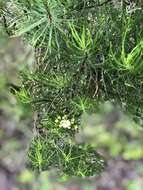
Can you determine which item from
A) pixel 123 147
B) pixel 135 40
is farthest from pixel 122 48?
pixel 123 147

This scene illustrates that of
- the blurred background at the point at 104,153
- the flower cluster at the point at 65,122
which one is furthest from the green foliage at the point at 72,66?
the blurred background at the point at 104,153

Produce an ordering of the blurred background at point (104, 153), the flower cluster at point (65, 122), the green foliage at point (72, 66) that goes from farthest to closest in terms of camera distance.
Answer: the blurred background at point (104, 153), the flower cluster at point (65, 122), the green foliage at point (72, 66)

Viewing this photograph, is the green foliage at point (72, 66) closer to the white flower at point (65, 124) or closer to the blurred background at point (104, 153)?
the white flower at point (65, 124)

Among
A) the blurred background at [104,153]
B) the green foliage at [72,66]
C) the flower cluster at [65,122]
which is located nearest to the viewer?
the green foliage at [72,66]

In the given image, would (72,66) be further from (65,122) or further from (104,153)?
(104,153)

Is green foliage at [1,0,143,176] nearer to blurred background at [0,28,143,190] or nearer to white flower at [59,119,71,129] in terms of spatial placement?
white flower at [59,119,71,129]

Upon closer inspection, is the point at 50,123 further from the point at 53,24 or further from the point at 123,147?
the point at 123,147

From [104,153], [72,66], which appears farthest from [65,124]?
[104,153]

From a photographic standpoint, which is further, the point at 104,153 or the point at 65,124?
the point at 104,153

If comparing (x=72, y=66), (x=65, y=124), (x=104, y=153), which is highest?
(x=72, y=66)
